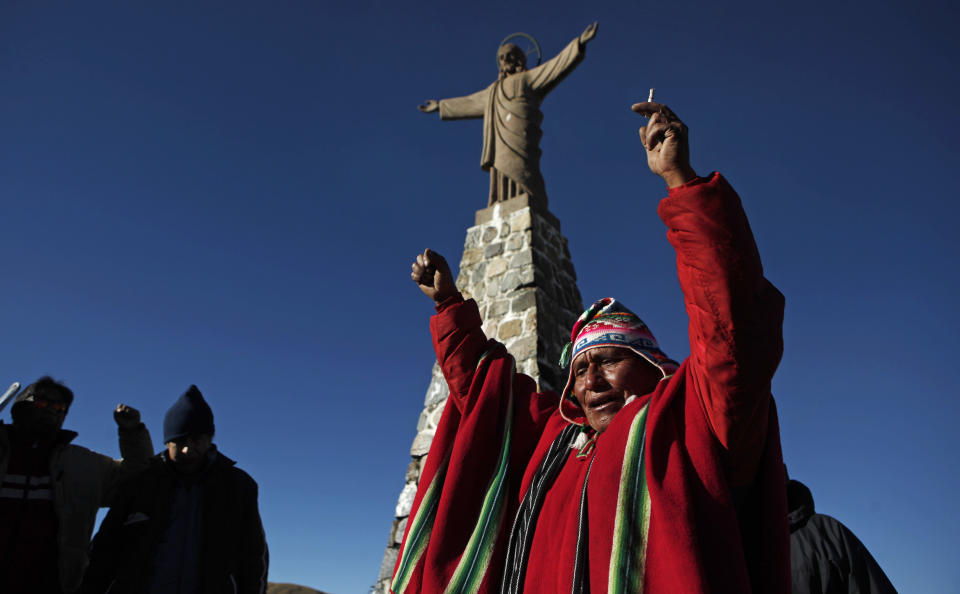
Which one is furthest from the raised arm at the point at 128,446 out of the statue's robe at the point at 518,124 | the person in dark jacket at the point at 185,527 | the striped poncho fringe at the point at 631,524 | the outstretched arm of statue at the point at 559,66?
the outstretched arm of statue at the point at 559,66

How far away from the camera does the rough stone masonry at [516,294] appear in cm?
452

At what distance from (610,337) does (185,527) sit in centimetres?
210

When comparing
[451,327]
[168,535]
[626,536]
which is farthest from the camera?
[168,535]

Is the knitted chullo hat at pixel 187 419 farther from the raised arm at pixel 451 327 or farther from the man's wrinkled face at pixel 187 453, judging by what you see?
the raised arm at pixel 451 327

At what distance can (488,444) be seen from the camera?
2.00m

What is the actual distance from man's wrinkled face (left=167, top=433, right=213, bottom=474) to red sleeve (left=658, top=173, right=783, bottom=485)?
2.47m

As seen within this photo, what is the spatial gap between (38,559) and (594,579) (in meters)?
2.66

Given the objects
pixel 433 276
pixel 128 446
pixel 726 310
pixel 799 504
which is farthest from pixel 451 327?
pixel 128 446

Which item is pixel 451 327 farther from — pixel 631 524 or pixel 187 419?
pixel 187 419

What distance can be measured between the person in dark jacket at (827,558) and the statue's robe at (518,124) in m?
3.79

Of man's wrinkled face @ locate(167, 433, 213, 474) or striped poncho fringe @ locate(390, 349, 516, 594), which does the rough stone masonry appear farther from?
striped poncho fringe @ locate(390, 349, 516, 594)

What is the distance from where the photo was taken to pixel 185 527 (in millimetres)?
2742

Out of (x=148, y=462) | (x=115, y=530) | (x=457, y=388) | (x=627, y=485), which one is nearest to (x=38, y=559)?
(x=115, y=530)

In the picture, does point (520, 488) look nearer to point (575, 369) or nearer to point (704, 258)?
point (575, 369)
